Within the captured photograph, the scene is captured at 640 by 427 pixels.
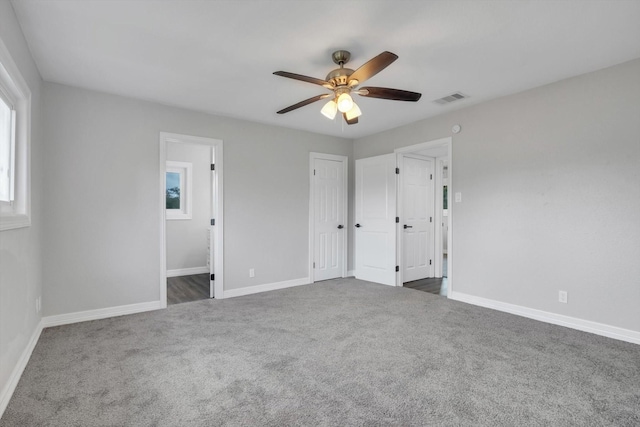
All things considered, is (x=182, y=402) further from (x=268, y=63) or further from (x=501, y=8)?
(x=501, y=8)

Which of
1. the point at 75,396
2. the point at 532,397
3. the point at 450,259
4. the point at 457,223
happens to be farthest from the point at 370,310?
the point at 75,396

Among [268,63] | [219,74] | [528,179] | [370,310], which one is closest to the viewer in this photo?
[268,63]

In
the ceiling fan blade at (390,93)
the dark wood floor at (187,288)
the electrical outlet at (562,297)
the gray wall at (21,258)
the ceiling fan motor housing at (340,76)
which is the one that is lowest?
the dark wood floor at (187,288)

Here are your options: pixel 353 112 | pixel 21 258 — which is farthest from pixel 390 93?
pixel 21 258

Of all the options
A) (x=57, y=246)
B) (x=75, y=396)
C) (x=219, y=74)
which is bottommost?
(x=75, y=396)

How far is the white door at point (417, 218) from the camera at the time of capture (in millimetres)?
5031

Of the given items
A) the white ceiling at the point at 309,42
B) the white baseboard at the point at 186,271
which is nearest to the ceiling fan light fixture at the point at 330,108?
the white ceiling at the point at 309,42

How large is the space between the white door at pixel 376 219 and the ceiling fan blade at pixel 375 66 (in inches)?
104

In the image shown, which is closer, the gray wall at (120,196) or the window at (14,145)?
the window at (14,145)

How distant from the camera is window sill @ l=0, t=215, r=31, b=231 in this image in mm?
1832

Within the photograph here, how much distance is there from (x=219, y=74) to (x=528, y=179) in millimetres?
3338

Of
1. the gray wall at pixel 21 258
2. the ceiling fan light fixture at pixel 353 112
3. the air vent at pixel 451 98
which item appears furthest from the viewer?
the air vent at pixel 451 98

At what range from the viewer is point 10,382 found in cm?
197

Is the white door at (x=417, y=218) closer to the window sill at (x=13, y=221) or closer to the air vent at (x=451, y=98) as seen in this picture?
the air vent at (x=451, y=98)
